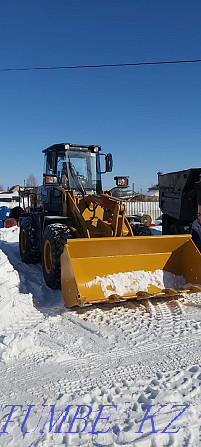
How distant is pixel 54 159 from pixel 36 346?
4340 mm

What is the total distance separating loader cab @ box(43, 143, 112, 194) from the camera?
702cm

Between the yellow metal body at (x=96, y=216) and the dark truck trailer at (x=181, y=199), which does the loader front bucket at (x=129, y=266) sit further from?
the dark truck trailer at (x=181, y=199)

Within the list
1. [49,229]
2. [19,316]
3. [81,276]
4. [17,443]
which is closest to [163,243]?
[81,276]

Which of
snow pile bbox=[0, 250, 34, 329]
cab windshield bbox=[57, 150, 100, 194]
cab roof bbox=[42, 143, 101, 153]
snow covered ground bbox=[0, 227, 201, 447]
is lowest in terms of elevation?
snow covered ground bbox=[0, 227, 201, 447]

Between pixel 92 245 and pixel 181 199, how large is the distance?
15.1 feet

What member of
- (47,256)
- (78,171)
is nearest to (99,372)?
(47,256)

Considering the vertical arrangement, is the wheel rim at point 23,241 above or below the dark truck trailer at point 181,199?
below

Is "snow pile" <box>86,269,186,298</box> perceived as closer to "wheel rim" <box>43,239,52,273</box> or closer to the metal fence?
"wheel rim" <box>43,239,52,273</box>

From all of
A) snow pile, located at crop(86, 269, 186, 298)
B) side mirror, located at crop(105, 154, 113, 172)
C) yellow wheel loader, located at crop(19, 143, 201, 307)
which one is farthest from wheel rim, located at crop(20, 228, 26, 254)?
snow pile, located at crop(86, 269, 186, 298)

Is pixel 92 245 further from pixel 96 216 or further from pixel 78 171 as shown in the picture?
pixel 78 171

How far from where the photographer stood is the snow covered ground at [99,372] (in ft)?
7.77

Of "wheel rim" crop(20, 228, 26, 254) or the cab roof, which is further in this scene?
"wheel rim" crop(20, 228, 26, 254)

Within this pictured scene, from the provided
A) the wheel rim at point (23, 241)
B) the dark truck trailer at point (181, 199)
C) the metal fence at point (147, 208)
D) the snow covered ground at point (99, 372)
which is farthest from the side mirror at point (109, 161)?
the metal fence at point (147, 208)

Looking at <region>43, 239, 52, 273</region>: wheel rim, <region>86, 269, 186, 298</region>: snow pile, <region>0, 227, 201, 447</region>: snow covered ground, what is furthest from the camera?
<region>43, 239, 52, 273</region>: wheel rim
